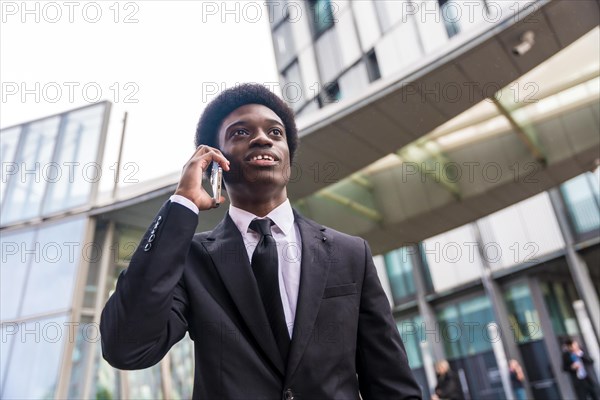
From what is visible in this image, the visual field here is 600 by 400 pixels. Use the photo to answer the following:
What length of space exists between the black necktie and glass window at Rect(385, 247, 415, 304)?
75.2 feet

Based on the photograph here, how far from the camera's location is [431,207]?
1023 centimetres

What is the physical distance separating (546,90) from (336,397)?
878cm

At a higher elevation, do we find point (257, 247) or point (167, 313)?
point (257, 247)

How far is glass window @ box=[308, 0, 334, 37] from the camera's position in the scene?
1560 centimetres

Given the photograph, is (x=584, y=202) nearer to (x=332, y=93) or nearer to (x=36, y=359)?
(x=332, y=93)

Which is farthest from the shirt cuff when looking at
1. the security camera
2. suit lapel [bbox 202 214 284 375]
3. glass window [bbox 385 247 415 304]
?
glass window [bbox 385 247 415 304]

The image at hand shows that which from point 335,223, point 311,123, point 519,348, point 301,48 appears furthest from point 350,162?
point 519,348

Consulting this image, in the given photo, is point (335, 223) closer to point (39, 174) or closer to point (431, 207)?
point (431, 207)

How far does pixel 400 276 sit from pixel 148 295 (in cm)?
2414

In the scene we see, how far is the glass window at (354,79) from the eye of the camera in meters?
12.5

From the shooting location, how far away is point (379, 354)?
1.45 meters

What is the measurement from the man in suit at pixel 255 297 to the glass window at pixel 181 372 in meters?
8.93

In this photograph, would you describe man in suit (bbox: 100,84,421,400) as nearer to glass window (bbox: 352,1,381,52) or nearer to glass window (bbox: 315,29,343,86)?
glass window (bbox: 352,1,381,52)

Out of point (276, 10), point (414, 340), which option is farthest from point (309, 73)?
point (414, 340)
